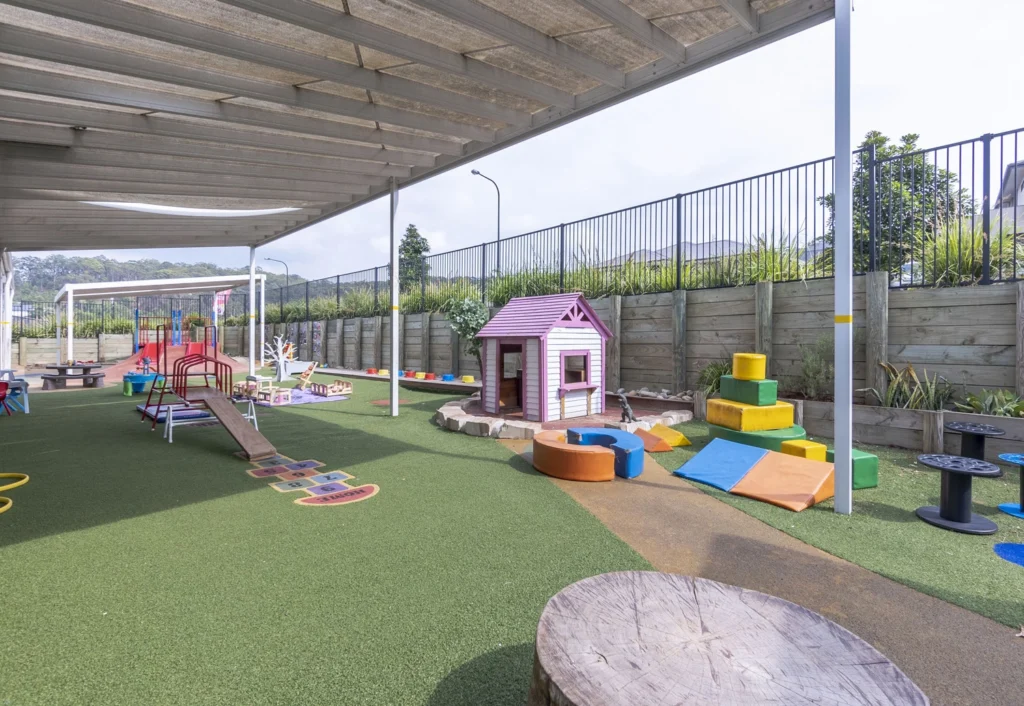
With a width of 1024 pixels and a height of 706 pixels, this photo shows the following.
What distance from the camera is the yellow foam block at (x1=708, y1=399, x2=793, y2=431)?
5.98 meters

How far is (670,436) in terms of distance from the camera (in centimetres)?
664

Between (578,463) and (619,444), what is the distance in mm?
626

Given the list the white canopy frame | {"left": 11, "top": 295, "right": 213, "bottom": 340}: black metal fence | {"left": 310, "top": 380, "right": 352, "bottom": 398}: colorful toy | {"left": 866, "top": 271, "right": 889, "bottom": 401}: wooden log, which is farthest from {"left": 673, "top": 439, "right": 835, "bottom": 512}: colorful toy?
{"left": 11, "top": 295, "right": 213, "bottom": 340}: black metal fence

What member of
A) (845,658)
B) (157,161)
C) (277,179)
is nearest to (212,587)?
(845,658)

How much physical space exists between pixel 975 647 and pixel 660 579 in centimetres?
173

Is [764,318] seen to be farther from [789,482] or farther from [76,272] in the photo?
[76,272]

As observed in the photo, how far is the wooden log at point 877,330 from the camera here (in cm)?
679

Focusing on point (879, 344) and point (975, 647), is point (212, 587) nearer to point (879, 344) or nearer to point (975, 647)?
point (975, 647)

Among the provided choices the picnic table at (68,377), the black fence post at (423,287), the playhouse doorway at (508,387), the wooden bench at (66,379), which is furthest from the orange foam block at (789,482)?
the picnic table at (68,377)

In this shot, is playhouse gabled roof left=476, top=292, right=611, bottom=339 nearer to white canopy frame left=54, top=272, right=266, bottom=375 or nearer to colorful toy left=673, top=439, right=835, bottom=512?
colorful toy left=673, top=439, right=835, bottom=512

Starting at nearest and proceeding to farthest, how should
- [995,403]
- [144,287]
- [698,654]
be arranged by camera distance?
[698,654]
[995,403]
[144,287]

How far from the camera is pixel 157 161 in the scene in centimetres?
650

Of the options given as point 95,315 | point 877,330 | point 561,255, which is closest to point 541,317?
point 877,330

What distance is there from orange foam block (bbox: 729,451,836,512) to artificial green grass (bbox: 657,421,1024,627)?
0.08m
